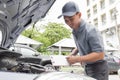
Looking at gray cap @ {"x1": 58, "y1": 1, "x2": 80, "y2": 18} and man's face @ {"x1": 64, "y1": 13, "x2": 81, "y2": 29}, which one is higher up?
gray cap @ {"x1": 58, "y1": 1, "x2": 80, "y2": 18}

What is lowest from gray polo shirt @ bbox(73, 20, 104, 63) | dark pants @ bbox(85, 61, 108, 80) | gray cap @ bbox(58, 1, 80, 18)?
dark pants @ bbox(85, 61, 108, 80)

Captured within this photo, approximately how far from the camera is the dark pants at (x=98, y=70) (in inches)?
129

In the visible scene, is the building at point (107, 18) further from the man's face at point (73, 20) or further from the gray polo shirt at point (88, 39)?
the man's face at point (73, 20)

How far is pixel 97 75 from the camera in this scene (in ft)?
10.8

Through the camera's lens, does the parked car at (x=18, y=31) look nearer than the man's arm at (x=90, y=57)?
Yes

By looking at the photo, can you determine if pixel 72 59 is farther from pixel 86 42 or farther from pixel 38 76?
pixel 38 76

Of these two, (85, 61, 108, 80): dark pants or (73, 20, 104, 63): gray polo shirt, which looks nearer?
(73, 20, 104, 63): gray polo shirt

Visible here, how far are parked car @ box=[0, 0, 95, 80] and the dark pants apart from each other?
0.72 m

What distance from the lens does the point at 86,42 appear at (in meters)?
3.19

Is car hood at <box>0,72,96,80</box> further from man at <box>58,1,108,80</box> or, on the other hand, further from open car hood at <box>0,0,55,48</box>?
open car hood at <box>0,0,55,48</box>

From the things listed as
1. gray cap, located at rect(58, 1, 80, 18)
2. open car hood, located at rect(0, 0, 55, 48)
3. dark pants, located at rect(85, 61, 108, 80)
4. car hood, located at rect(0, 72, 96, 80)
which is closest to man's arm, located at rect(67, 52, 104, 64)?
dark pants, located at rect(85, 61, 108, 80)

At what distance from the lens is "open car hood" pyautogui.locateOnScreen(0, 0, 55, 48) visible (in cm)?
342

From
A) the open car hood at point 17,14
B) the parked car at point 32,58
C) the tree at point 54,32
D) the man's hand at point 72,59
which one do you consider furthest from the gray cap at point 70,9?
the tree at point 54,32

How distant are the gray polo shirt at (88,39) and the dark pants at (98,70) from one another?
6.8 inches
